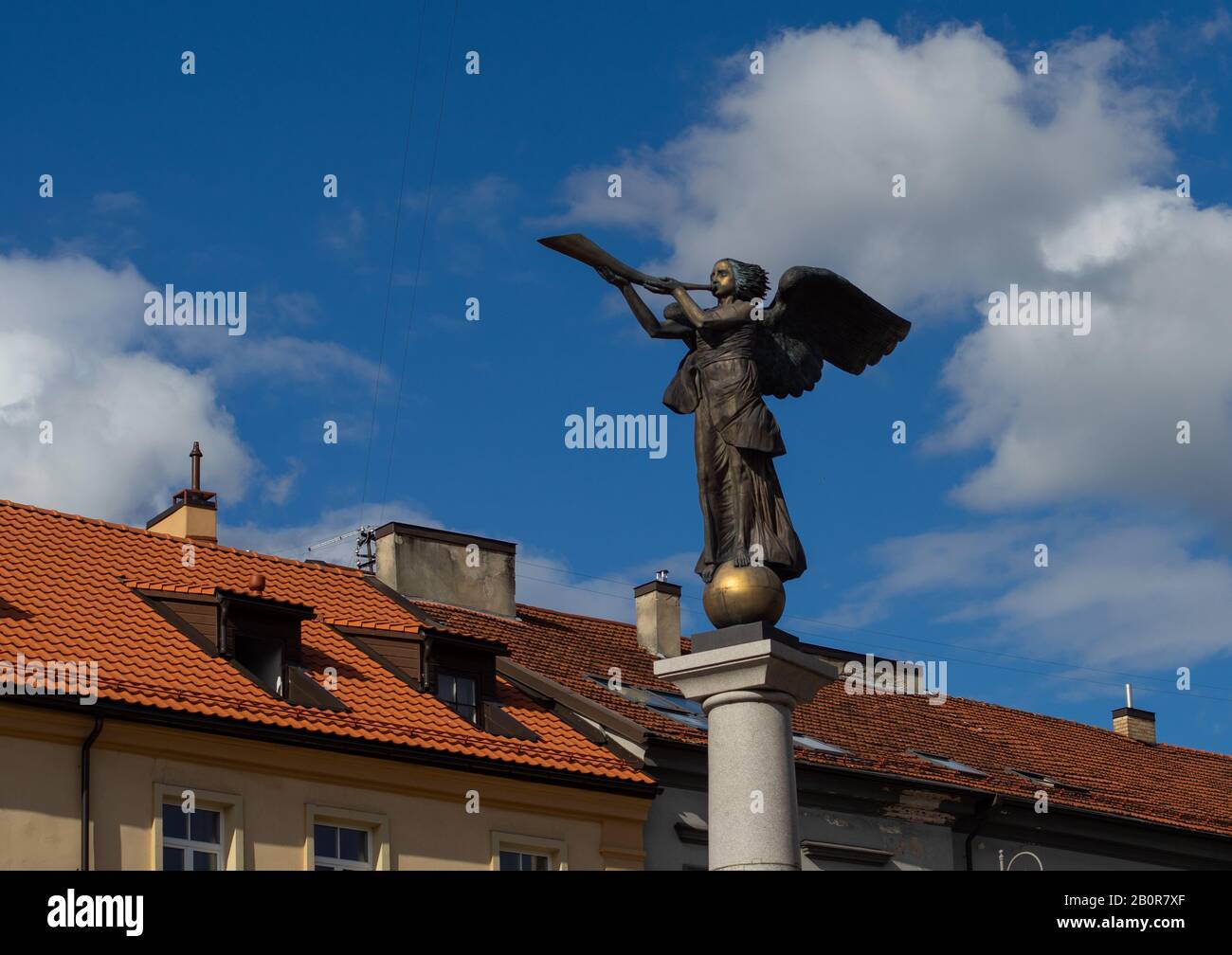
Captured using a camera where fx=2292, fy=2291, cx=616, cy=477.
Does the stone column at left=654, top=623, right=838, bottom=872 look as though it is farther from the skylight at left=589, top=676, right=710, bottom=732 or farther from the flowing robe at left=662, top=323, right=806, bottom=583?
the skylight at left=589, top=676, right=710, bottom=732

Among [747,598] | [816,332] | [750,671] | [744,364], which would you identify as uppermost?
[816,332]

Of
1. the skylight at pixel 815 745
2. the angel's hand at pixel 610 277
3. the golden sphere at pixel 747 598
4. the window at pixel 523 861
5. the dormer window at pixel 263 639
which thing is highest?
the angel's hand at pixel 610 277

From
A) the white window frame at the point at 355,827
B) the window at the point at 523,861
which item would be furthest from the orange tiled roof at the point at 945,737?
the white window frame at the point at 355,827

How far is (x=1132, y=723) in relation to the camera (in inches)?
1705

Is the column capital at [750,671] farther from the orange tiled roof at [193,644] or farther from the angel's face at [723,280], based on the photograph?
the orange tiled roof at [193,644]

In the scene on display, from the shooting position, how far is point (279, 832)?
25.0m

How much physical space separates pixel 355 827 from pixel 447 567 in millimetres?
8578

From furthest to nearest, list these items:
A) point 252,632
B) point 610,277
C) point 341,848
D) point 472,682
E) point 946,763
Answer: point 946,763
point 472,682
point 252,632
point 341,848
point 610,277

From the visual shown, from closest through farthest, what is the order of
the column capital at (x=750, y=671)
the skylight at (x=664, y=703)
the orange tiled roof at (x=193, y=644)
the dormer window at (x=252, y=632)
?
the column capital at (x=750, y=671), the orange tiled roof at (x=193, y=644), the dormer window at (x=252, y=632), the skylight at (x=664, y=703)

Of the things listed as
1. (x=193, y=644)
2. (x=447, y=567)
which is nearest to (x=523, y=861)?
(x=193, y=644)

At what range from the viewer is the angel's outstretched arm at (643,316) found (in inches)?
681

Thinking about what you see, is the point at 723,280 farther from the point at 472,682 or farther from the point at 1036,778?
the point at 1036,778
